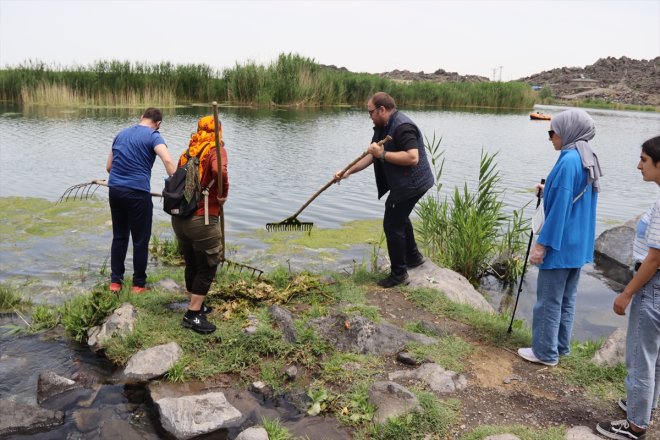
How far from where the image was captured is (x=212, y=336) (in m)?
4.44

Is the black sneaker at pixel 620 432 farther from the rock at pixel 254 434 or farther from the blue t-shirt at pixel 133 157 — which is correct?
the blue t-shirt at pixel 133 157

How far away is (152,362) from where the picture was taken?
162 inches

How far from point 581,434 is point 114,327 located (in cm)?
363

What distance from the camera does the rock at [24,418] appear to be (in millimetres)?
3506

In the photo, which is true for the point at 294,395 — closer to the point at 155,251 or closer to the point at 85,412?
the point at 85,412

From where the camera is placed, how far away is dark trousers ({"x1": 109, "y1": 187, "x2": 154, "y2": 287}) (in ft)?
16.8

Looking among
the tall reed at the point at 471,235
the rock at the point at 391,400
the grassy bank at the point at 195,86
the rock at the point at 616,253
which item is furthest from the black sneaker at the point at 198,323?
the grassy bank at the point at 195,86

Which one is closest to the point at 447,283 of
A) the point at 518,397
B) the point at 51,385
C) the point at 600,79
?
the point at 518,397

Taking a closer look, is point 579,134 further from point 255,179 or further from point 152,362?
point 255,179

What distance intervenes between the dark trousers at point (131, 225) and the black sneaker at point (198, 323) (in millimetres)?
1025

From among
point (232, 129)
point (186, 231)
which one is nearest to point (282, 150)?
point (232, 129)

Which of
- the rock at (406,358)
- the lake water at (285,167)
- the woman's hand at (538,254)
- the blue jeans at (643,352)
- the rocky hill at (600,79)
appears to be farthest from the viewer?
the rocky hill at (600,79)

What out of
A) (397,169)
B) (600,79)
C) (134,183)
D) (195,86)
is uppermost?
(600,79)

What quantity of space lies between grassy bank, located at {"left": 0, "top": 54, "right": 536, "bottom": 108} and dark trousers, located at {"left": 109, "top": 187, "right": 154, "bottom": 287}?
911 inches
